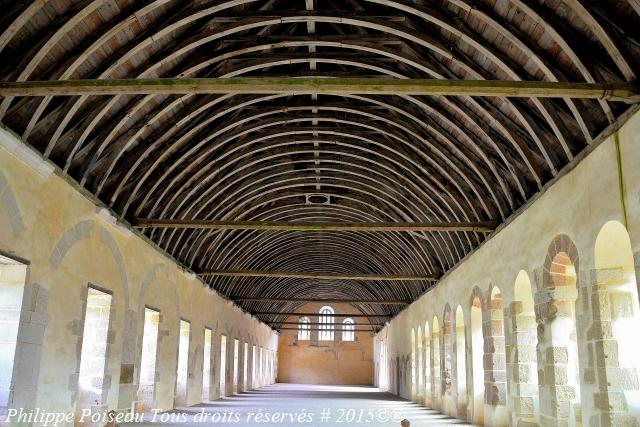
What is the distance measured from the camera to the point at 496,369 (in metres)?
10.8

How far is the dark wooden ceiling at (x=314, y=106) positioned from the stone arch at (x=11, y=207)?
0.67 m

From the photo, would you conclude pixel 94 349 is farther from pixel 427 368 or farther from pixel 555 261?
pixel 427 368

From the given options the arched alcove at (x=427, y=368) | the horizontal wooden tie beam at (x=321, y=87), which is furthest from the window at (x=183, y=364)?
the horizontal wooden tie beam at (x=321, y=87)

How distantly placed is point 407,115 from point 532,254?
9.93 ft

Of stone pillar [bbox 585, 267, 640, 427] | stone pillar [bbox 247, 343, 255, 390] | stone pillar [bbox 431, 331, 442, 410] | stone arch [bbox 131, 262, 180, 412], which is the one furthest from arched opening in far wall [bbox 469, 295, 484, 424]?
stone pillar [bbox 247, 343, 255, 390]

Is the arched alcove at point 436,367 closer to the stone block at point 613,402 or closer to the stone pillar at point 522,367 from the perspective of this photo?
the stone pillar at point 522,367

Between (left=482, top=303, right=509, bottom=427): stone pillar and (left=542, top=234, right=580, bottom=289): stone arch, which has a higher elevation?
(left=542, top=234, right=580, bottom=289): stone arch

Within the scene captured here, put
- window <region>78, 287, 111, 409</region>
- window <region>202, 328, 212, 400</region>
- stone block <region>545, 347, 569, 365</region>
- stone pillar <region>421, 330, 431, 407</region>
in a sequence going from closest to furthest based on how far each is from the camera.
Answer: stone block <region>545, 347, 569, 365</region> < window <region>78, 287, 111, 409</region> < stone pillar <region>421, 330, 431, 407</region> < window <region>202, 328, 212, 400</region>

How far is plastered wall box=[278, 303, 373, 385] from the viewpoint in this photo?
3806cm

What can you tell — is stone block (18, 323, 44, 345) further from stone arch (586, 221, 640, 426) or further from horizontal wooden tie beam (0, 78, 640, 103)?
stone arch (586, 221, 640, 426)

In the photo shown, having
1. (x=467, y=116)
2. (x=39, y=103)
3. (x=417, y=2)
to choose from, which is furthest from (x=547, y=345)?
(x=39, y=103)

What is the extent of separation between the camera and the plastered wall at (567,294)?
6.25 meters

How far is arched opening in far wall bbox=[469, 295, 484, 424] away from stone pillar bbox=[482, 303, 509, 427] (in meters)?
1.18

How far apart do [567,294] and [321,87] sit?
4.70 m
